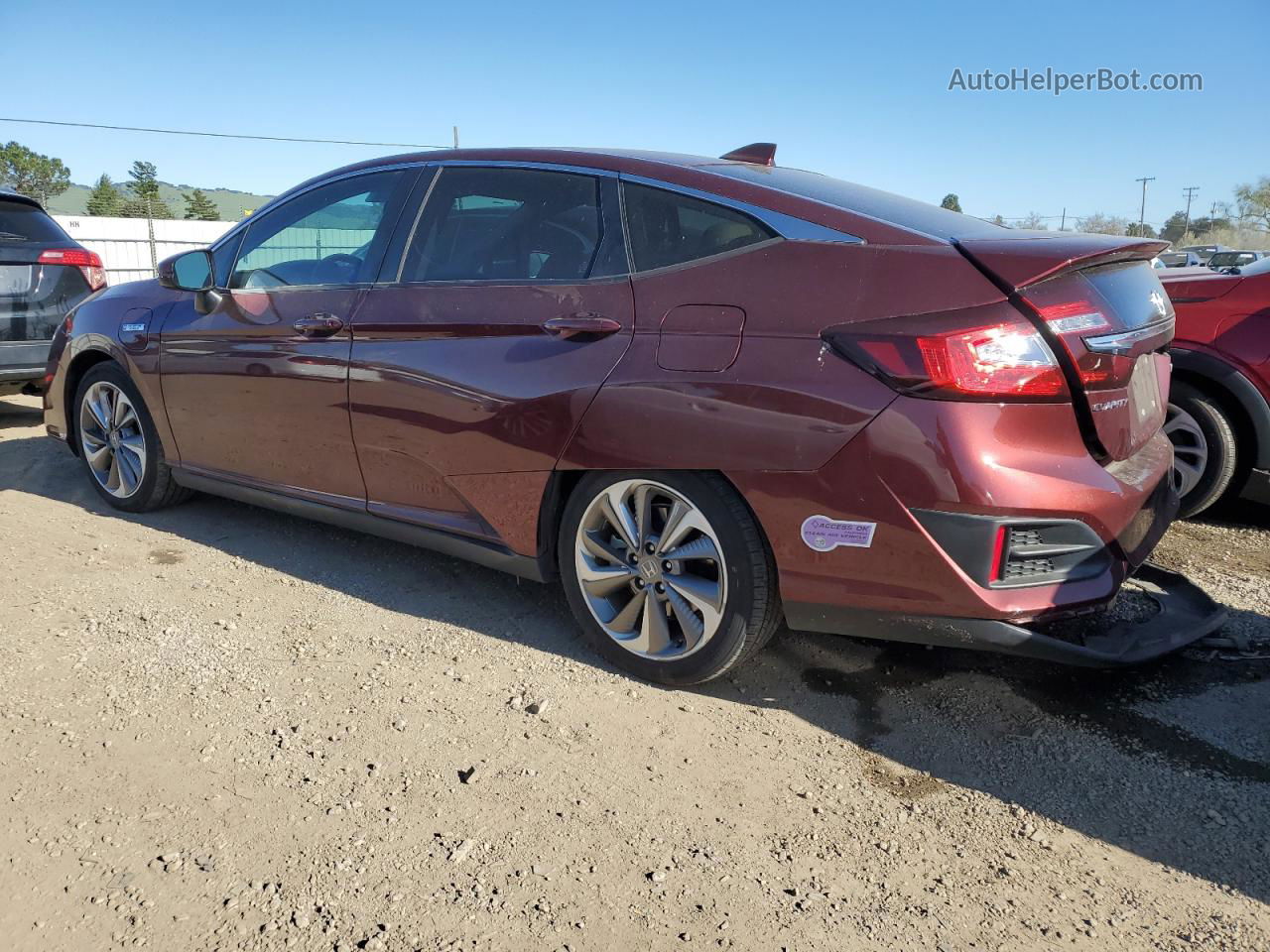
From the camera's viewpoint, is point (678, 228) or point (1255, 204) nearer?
point (678, 228)

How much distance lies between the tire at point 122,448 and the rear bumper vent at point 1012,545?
3.91 m

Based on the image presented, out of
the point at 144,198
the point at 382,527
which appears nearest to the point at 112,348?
the point at 382,527

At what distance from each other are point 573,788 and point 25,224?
6632 mm

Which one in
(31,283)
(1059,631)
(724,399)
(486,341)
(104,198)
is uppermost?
(104,198)

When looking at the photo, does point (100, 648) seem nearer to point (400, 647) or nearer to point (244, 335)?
→ point (400, 647)

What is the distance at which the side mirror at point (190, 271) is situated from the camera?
4.49 metres

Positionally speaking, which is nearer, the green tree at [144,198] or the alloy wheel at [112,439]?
the alloy wheel at [112,439]

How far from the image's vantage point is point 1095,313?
270 centimetres

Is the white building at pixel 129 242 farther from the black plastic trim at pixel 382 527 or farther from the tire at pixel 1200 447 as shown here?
the tire at pixel 1200 447

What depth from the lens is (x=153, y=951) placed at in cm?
204

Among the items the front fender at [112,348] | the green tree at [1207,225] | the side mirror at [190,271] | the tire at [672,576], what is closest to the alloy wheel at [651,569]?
the tire at [672,576]

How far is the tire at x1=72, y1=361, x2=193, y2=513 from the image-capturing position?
492 cm

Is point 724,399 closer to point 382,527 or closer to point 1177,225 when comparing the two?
point 382,527

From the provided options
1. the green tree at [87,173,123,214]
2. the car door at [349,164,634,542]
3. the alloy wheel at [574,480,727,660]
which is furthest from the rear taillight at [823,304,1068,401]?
the green tree at [87,173,123,214]
